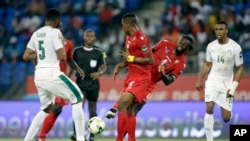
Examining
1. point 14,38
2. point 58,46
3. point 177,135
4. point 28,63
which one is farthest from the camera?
point 14,38

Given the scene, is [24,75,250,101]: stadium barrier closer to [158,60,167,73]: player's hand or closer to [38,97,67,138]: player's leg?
[38,97,67,138]: player's leg

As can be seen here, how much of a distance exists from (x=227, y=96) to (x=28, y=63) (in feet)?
33.2

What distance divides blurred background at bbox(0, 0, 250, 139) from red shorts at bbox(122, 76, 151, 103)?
7.39 m

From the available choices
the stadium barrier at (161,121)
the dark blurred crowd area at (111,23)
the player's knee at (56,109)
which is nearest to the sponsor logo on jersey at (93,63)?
the player's knee at (56,109)

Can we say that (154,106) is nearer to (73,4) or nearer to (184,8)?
(184,8)

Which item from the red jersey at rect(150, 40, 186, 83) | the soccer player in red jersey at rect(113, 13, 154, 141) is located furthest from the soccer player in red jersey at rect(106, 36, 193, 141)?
the soccer player in red jersey at rect(113, 13, 154, 141)

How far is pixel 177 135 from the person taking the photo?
18.1m

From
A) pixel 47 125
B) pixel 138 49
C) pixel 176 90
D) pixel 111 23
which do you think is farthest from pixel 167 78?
pixel 111 23

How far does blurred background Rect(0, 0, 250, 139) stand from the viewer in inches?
826

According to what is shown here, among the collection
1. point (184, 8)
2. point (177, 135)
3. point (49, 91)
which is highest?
point (184, 8)

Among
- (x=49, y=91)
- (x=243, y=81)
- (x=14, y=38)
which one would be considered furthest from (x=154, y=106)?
(x=14, y=38)

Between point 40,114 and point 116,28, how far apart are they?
12.5 metres

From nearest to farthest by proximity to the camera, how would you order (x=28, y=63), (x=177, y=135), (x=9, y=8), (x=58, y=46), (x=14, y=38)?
(x=58, y=46) < (x=177, y=135) < (x=28, y=63) < (x=14, y=38) < (x=9, y=8)

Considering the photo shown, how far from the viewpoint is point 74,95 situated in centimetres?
1302
